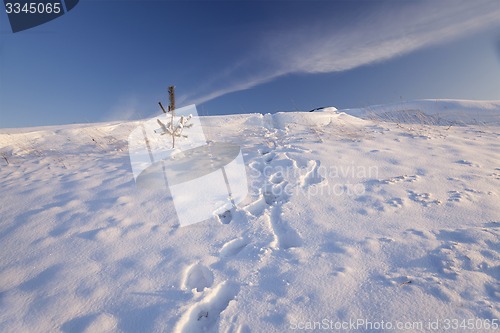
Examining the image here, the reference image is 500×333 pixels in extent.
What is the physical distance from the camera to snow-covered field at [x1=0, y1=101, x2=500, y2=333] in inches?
54.7

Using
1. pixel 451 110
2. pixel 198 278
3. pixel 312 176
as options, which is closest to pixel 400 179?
pixel 312 176

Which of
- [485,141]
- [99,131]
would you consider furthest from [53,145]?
[485,141]

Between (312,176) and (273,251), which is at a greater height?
(312,176)

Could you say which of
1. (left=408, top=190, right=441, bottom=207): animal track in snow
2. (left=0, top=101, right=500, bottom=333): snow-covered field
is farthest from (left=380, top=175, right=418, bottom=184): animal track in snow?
(left=408, top=190, right=441, bottom=207): animal track in snow

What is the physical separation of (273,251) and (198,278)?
55cm

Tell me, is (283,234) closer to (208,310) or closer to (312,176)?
(208,310)

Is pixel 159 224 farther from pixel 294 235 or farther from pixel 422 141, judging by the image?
pixel 422 141

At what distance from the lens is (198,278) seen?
172cm

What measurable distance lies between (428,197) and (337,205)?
84 cm

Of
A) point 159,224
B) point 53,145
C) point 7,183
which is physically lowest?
point 159,224

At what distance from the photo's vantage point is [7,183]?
10.7ft

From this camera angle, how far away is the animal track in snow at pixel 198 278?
166 cm

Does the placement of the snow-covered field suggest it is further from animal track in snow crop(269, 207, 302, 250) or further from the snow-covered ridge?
the snow-covered ridge

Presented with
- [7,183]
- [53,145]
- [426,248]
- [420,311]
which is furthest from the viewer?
[53,145]
